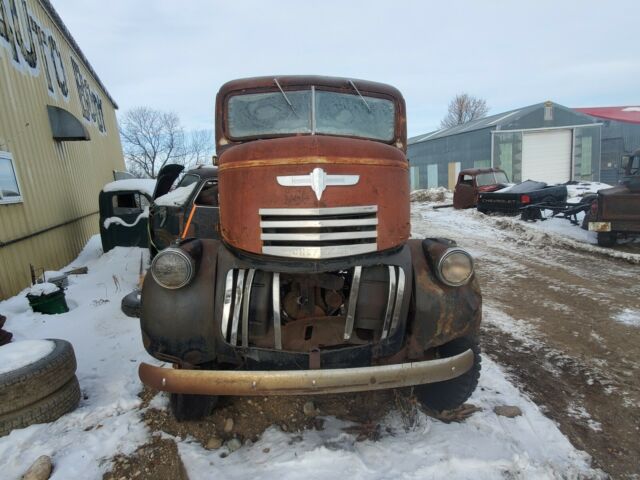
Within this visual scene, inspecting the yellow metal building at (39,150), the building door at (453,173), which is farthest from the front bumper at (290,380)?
the building door at (453,173)

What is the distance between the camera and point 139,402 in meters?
3.08

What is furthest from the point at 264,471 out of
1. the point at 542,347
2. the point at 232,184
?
the point at 542,347

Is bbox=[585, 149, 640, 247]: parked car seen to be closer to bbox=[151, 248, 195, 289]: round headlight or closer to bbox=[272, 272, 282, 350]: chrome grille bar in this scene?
bbox=[272, 272, 282, 350]: chrome grille bar

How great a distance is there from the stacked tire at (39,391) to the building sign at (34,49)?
6735 mm

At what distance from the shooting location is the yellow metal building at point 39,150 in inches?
255

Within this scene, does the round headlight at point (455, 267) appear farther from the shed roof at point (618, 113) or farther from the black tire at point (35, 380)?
the shed roof at point (618, 113)

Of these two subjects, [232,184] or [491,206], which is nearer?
[232,184]

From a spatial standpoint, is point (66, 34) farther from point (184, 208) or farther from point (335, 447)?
point (335, 447)

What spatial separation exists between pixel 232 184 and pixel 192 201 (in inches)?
133

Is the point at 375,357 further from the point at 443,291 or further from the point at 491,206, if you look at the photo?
the point at 491,206

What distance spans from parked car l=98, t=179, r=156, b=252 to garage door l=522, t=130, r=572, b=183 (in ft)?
73.6

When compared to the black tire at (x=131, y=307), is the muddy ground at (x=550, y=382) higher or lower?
lower

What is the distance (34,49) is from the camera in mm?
8578

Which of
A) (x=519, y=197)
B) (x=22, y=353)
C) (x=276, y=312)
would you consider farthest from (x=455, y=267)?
(x=519, y=197)
